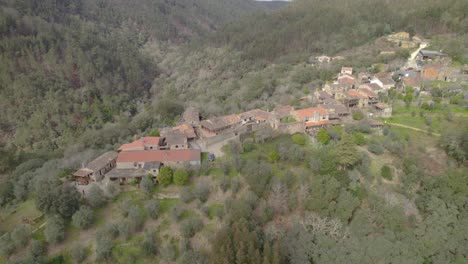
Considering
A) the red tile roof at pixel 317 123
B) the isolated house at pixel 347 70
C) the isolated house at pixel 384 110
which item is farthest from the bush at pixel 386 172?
the isolated house at pixel 347 70

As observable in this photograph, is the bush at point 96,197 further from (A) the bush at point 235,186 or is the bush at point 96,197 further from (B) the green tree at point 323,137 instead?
(B) the green tree at point 323,137

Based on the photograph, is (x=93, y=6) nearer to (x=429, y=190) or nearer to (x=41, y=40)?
(x=41, y=40)

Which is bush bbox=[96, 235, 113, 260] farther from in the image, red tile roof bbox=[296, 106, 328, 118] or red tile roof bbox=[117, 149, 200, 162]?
red tile roof bbox=[296, 106, 328, 118]

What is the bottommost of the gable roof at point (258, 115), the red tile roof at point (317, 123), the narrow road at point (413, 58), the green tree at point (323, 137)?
the green tree at point (323, 137)

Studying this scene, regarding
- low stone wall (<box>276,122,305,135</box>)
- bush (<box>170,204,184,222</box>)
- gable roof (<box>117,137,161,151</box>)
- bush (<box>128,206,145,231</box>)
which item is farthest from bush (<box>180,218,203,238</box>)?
low stone wall (<box>276,122,305,135</box>)

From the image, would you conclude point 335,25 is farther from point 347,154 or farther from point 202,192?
point 202,192

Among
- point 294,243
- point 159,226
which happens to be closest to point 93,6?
point 159,226

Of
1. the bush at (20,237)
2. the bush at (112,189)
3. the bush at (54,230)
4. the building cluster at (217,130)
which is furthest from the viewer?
the building cluster at (217,130)
